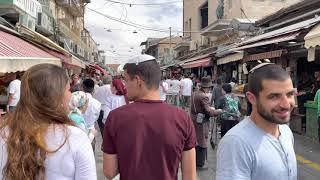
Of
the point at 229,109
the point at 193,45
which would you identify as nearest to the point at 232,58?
the point at 229,109

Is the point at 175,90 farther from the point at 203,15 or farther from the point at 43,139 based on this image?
the point at 203,15

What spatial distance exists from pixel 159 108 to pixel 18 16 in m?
13.2

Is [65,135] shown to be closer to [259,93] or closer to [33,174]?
[33,174]

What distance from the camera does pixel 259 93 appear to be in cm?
257

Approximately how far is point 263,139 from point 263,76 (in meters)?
0.35

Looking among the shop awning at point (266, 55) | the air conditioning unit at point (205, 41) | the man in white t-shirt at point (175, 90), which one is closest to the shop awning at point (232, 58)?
the shop awning at point (266, 55)

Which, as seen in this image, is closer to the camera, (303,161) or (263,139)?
(263,139)

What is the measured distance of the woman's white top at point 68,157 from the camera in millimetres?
2441

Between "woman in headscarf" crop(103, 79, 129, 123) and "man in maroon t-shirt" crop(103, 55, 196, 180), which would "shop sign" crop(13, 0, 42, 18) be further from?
"man in maroon t-shirt" crop(103, 55, 196, 180)

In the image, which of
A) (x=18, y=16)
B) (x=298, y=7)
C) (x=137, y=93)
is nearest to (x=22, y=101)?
(x=137, y=93)

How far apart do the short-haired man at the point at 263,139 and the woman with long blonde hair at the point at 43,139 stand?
75cm

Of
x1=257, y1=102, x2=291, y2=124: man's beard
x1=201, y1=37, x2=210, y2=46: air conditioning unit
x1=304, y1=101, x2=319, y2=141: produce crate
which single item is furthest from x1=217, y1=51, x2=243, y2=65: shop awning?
x1=257, y1=102, x2=291, y2=124: man's beard

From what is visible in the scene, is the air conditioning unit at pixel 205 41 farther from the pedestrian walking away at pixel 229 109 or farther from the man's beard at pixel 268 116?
the man's beard at pixel 268 116

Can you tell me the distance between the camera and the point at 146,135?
3.10m
